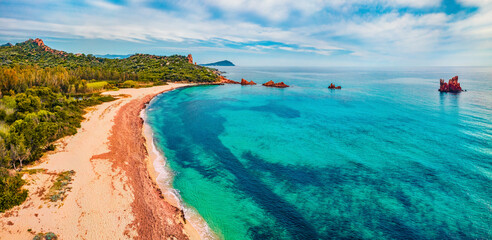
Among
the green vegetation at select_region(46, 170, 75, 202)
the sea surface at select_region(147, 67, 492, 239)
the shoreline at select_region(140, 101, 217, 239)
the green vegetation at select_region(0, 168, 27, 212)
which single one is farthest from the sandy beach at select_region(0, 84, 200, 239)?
the sea surface at select_region(147, 67, 492, 239)

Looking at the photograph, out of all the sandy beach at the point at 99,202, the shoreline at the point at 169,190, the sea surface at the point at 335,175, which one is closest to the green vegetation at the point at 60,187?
the sandy beach at the point at 99,202

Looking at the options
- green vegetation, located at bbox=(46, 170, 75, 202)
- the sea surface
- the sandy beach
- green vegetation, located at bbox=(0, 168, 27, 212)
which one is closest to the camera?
the sandy beach

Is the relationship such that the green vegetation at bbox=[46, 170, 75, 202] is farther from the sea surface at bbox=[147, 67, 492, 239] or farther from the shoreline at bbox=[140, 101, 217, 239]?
the sea surface at bbox=[147, 67, 492, 239]

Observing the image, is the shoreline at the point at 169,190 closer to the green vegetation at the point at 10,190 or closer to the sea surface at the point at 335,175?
the sea surface at the point at 335,175

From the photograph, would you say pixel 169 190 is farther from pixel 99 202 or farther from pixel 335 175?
pixel 335 175

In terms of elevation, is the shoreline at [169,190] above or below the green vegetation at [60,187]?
below

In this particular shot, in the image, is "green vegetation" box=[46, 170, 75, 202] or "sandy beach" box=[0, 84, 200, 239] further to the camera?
"green vegetation" box=[46, 170, 75, 202]
